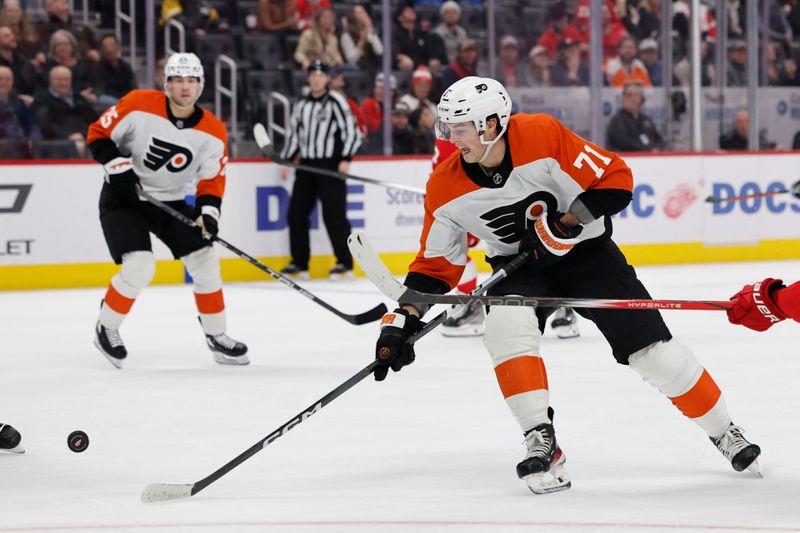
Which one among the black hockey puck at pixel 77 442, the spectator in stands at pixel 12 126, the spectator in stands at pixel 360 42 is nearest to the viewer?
the black hockey puck at pixel 77 442

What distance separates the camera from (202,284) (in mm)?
5055

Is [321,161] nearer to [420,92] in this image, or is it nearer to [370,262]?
[420,92]

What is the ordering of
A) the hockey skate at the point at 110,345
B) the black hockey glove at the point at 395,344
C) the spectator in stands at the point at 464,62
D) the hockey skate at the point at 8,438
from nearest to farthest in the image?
1. the black hockey glove at the point at 395,344
2. the hockey skate at the point at 8,438
3. the hockey skate at the point at 110,345
4. the spectator in stands at the point at 464,62

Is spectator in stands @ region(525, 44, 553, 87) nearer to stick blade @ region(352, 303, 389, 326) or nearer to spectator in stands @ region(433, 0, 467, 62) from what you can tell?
spectator in stands @ region(433, 0, 467, 62)

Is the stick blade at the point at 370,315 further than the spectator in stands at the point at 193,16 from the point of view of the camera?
No

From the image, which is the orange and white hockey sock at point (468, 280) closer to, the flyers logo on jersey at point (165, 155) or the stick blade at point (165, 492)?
the flyers logo on jersey at point (165, 155)

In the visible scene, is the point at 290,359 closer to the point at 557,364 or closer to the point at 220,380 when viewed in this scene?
the point at 220,380

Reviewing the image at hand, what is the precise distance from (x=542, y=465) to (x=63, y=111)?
5.90 meters

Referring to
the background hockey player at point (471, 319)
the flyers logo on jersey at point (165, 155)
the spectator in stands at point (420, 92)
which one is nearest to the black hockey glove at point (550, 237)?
the flyers logo on jersey at point (165, 155)

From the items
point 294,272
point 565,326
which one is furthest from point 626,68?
point 565,326

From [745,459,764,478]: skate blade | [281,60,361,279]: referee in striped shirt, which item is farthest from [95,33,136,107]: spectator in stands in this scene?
[745,459,764,478]: skate blade

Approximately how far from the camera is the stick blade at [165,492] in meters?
2.83

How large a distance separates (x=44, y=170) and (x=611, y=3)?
4.27 meters

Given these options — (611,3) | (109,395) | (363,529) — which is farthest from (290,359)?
(611,3)
